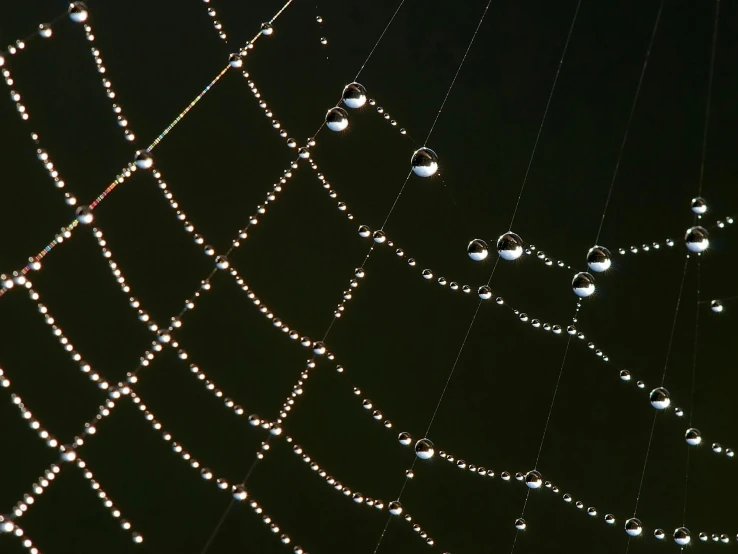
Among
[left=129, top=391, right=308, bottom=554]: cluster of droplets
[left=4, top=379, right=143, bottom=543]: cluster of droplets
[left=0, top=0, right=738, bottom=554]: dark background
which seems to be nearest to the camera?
[left=4, top=379, right=143, bottom=543]: cluster of droplets

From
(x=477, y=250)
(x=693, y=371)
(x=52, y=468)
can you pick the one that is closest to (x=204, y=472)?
(x=52, y=468)

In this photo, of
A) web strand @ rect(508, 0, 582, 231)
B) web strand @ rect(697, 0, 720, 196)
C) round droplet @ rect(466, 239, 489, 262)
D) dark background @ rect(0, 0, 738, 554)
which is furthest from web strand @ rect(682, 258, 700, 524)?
round droplet @ rect(466, 239, 489, 262)

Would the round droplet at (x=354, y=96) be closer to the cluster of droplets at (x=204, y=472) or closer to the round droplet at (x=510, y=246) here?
the round droplet at (x=510, y=246)

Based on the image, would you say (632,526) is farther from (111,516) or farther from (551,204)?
(111,516)

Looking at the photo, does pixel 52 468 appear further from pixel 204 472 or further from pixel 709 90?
pixel 709 90

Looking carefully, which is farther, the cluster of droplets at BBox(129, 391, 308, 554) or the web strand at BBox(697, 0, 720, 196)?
the web strand at BBox(697, 0, 720, 196)

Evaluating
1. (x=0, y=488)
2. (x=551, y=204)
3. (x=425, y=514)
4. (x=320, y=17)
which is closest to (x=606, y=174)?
(x=551, y=204)

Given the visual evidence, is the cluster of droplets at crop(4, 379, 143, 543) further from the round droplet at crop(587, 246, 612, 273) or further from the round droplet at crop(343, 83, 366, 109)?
the round droplet at crop(587, 246, 612, 273)

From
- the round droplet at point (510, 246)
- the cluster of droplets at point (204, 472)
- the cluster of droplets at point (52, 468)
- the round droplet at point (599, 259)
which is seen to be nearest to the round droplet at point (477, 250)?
the round droplet at point (510, 246)
